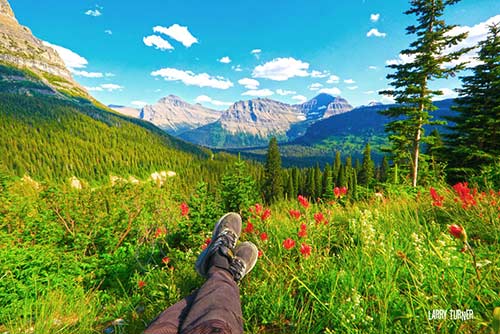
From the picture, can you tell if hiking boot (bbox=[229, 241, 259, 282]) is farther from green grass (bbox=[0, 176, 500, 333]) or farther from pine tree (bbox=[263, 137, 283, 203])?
pine tree (bbox=[263, 137, 283, 203])

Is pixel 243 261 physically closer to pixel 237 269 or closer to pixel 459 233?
pixel 237 269

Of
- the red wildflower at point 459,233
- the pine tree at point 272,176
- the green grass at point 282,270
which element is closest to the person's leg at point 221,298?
the green grass at point 282,270

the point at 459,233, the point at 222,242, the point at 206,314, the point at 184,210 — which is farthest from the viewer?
the point at 184,210

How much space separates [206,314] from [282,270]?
894 mm

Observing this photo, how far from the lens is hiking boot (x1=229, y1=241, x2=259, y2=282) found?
2139mm

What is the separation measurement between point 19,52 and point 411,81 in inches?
10117

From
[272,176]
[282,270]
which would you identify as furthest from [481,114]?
[272,176]

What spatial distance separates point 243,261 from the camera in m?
2.22

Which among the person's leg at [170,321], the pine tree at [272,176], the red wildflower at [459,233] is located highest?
the red wildflower at [459,233]

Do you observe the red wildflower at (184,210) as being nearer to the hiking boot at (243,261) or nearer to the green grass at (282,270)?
the green grass at (282,270)

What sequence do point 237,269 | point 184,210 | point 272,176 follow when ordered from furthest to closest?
point 272,176, point 184,210, point 237,269

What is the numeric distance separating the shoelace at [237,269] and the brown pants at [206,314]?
214 millimetres

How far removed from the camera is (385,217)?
9.00ft

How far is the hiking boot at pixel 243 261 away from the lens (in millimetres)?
2139
